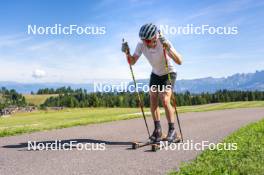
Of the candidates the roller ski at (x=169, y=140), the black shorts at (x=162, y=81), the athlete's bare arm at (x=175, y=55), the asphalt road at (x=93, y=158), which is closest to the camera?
the asphalt road at (x=93, y=158)

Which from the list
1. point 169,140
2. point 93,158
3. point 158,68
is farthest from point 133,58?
point 93,158

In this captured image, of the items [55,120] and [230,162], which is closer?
[230,162]

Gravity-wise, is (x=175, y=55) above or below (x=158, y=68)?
above

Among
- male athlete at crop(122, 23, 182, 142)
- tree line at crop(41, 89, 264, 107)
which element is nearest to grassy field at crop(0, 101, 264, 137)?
male athlete at crop(122, 23, 182, 142)

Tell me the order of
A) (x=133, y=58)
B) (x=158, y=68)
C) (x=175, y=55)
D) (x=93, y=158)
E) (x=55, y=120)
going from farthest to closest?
(x=55, y=120)
(x=133, y=58)
(x=158, y=68)
(x=175, y=55)
(x=93, y=158)

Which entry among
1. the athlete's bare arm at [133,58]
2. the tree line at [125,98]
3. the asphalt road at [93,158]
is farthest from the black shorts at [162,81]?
the tree line at [125,98]

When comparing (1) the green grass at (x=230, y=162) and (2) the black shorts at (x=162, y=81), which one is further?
(2) the black shorts at (x=162, y=81)

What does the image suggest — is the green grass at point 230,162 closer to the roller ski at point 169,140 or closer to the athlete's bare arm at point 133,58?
the roller ski at point 169,140

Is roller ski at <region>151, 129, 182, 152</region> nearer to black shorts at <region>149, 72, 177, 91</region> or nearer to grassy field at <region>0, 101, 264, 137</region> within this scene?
black shorts at <region>149, 72, 177, 91</region>

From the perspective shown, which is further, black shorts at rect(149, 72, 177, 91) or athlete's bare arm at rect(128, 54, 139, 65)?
athlete's bare arm at rect(128, 54, 139, 65)

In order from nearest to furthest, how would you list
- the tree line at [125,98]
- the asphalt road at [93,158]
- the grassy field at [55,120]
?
the asphalt road at [93,158], the grassy field at [55,120], the tree line at [125,98]

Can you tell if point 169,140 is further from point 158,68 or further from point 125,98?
point 125,98

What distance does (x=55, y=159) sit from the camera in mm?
9117

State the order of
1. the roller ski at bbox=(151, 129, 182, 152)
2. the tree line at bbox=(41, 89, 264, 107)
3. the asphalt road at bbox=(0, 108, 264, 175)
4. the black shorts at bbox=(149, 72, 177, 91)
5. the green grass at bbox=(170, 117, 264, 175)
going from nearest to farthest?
1. the green grass at bbox=(170, 117, 264, 175)
2. the asphalt road at bbox=(0, 108, 264, 175)
3. the roller ski at bbox=(151, 129, 182, 152)
4. the black shorts at bbox=(149, 72, 177, 91)
5. the tree line at bbox=(41, 89, 264, 107)
